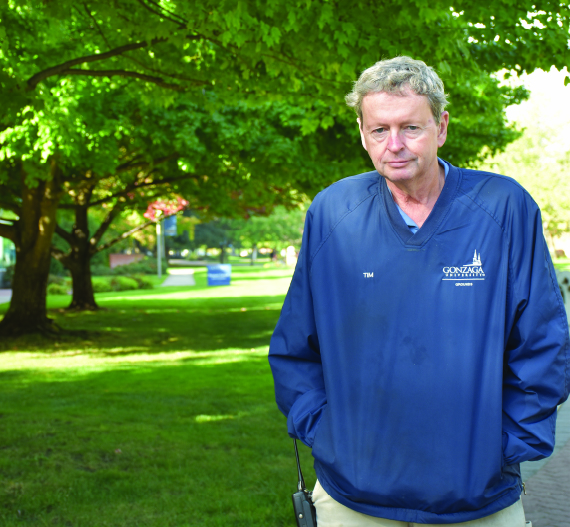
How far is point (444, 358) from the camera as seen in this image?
1.82 meters

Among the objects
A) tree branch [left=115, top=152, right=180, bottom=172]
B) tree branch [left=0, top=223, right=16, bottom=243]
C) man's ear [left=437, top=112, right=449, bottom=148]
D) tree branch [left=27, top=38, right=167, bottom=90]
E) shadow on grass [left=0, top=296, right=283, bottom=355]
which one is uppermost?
tree branch [left=27, top=38, right=167, bottom=90]

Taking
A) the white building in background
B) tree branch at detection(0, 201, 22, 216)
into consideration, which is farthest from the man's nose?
the white building in background

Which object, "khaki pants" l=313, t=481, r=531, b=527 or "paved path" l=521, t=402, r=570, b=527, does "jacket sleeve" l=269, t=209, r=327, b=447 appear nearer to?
"khaki pants" l=313, t=481, r=531, b=527

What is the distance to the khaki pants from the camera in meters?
1.90

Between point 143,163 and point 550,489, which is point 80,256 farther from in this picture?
point 550,489

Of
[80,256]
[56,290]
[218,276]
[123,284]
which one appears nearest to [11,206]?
[80,256]

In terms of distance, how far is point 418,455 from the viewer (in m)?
1.83

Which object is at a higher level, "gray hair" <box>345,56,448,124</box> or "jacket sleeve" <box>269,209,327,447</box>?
"gray hair" <box>345,56,448,124</box>

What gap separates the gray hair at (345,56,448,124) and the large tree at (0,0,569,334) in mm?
3890

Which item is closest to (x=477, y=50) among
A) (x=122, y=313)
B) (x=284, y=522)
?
(x=284, y=522)

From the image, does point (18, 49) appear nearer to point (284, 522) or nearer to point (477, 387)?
point (284, 522)

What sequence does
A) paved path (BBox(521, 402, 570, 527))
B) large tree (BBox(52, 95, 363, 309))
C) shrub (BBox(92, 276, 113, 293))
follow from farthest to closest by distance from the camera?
shrub (BBox(92, 276, 113, 293)) < large tree (BBox(52, 95, 363, 309)) < paved path (BBox(521, 402, 570, 527))

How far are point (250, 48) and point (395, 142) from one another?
4.84 m

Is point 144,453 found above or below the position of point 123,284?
below
